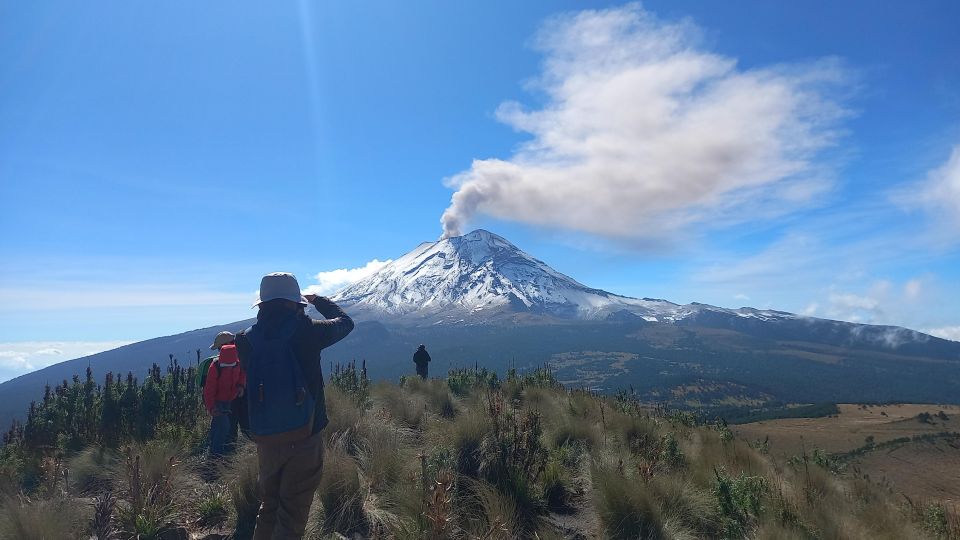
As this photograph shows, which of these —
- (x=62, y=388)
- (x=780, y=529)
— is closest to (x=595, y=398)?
(x=780, y=529)

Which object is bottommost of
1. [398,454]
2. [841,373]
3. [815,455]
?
[841,373]

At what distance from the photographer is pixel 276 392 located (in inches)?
131

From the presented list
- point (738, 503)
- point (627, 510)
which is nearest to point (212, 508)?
point (627, 510)

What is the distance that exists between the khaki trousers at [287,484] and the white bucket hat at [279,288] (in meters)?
0.95

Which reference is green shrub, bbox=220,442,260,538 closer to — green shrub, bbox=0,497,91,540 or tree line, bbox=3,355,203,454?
green shrub, bbox=0,497,91,540

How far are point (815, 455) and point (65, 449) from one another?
10282 millimetres

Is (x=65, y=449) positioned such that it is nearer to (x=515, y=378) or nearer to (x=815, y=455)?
(x=515, y=378)

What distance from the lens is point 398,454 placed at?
556 cm

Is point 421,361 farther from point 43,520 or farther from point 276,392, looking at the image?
point 276,392

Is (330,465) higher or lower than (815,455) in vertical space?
higher

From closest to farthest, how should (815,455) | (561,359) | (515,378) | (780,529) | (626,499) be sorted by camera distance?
1. (780,529)
2. (626,499)
3. (815,455)
4. (515,378)
5. (561,359)

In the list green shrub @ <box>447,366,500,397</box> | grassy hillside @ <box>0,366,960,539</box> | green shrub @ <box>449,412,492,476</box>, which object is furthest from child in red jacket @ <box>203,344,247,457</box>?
green shrub @ <box>447,366,500,397</box>

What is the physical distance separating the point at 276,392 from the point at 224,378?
2.79m

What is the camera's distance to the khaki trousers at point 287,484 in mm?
3439
